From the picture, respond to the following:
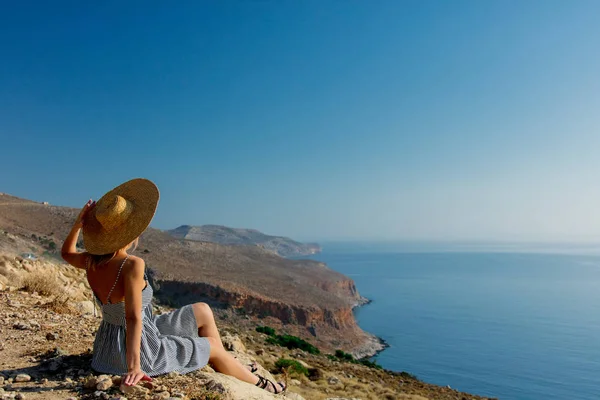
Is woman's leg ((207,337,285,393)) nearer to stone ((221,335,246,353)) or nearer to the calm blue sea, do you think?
stone ((221,335,246,353))

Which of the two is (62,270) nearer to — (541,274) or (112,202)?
(112,202)

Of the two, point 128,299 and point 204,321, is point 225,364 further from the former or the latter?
point 128,299

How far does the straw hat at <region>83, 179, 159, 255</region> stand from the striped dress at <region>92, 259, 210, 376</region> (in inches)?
19.0

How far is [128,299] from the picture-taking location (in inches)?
129

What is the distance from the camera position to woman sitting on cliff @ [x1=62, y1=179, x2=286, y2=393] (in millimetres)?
3295

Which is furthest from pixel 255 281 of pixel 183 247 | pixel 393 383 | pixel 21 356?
pixel 21 356

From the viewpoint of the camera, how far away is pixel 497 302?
237 ft

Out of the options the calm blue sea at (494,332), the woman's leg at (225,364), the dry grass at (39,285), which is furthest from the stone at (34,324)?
the calm blue sea at (494,332)

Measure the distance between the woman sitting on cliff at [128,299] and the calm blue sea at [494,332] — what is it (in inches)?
1396

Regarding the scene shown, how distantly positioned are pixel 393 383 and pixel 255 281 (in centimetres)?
3824

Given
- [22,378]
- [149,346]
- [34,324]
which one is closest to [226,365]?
[149,346]

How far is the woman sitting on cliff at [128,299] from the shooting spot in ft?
10.8

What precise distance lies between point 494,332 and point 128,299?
5889cm

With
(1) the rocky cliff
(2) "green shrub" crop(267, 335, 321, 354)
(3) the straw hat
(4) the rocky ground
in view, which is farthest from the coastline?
(3) the straw hat
